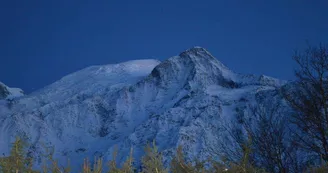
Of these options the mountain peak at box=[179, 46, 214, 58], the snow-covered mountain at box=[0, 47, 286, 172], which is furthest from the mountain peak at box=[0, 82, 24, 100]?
the mountain peak at box=[179, 46, 214, 58]

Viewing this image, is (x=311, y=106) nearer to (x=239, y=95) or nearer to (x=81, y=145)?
(x=239, y=95)

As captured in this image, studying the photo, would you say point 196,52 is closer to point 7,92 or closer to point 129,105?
point 129,105

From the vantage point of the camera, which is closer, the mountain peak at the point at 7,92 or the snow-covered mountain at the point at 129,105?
the snow-covered mountain at the point at 129,105

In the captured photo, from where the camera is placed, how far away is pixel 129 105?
136000mm

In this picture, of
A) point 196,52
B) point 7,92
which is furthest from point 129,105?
Answer: point 7,92

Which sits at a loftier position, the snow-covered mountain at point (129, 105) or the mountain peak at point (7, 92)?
the mountain peak at point (7, 92)

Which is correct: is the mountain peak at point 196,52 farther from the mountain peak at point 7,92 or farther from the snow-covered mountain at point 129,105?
the mountain peak at point 7,92

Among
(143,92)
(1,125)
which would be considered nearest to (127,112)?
(143,92)

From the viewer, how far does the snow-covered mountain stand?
355 ft

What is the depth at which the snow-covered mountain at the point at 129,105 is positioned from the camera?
108 m

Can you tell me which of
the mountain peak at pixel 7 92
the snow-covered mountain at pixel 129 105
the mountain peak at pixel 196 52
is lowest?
the snow-covered mountain at pixel 129 105

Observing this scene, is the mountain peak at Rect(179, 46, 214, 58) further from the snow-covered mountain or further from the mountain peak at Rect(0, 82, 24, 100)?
the mountain peak at Rect(0, 82, 24, 100)

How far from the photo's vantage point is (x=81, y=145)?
12281 centimetres

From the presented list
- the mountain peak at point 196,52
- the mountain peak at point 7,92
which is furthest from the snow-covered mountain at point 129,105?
the mountain peak at point 7,92
